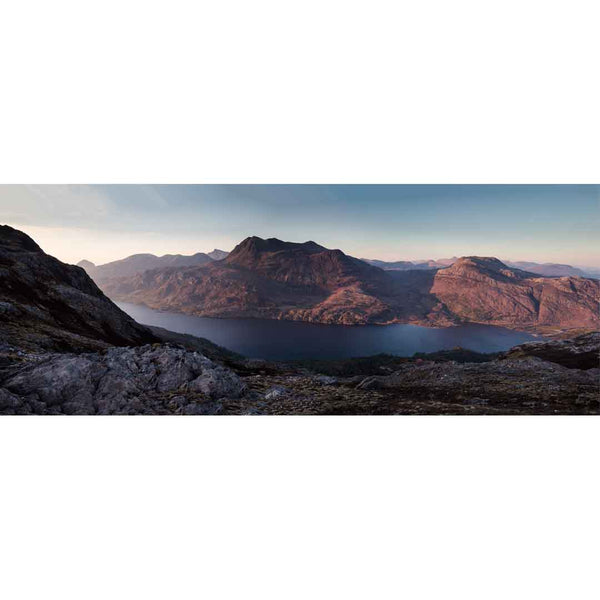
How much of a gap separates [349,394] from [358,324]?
147 inches

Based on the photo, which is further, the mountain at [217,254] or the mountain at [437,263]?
the mountain at [217,254]

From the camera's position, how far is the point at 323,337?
1308cm

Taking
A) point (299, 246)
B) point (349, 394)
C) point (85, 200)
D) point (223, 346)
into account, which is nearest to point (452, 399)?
point (349, 394)

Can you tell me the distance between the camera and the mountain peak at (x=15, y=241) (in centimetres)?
1134

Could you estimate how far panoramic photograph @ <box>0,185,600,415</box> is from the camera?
32.0 feet

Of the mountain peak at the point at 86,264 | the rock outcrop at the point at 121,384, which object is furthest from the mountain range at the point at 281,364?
the mountain peak at the point at 86,264

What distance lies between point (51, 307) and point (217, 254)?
19.4 ft

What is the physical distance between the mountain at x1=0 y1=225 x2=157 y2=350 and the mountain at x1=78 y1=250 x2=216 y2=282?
1.33 ft

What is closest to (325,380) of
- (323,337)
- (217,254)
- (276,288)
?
(323,337)

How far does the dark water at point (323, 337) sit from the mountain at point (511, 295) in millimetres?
800

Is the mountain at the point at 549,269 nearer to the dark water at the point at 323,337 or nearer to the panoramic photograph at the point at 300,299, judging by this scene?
the panoramic photograph at the point at 300,299

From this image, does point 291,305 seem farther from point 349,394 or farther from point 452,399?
point 452,399

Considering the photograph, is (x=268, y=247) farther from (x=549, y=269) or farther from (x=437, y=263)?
(x=549, y=269)

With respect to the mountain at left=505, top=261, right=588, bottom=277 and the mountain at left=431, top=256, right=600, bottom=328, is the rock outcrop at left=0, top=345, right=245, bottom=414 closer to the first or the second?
the mountain at left=431, top=256, right=600, bottom=328
